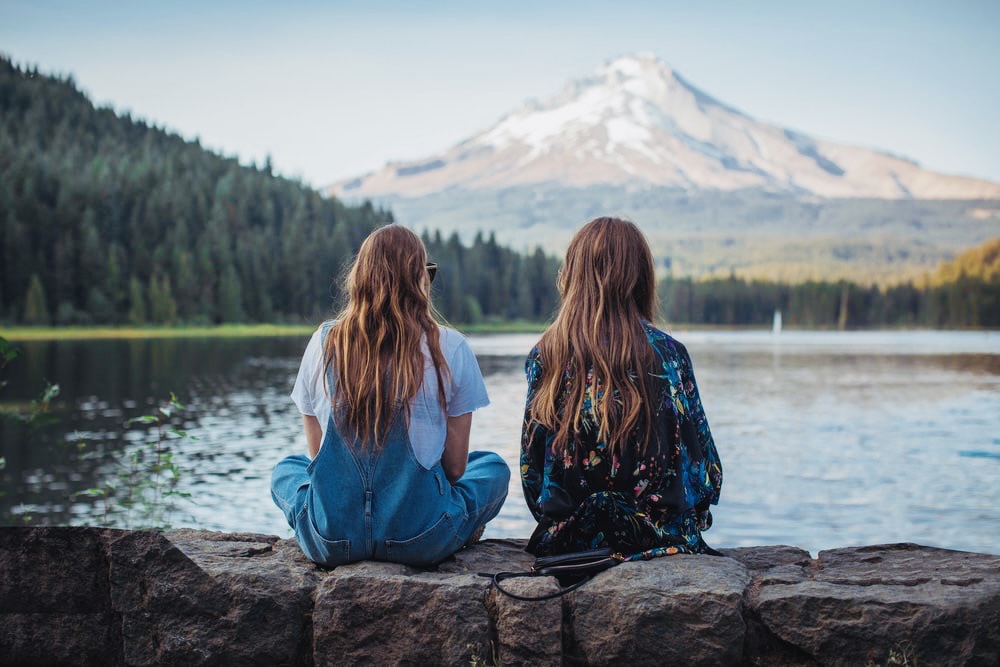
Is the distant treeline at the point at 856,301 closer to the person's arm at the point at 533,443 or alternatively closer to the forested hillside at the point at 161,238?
the forested hillside at the point at 161,238

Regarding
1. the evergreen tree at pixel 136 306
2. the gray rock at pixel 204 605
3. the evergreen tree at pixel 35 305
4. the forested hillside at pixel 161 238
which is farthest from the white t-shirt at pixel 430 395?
the evergreen tree at pixel 136 306

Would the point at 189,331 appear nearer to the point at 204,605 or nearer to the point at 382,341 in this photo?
the point at 204,605

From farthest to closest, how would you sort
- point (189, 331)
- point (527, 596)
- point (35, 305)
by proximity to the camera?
1. point (189, 331)
2. point (35, 305)
3. point (527, 596)

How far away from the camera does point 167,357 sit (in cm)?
5431

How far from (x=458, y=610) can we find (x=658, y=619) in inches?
28.1

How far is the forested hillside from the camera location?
8200 cm

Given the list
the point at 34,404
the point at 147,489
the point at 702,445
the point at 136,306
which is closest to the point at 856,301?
the point at 136,306

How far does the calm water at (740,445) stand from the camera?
645 inches

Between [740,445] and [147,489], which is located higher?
[147,489]

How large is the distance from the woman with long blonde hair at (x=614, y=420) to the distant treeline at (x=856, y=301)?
120 metres

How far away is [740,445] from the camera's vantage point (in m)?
25.8

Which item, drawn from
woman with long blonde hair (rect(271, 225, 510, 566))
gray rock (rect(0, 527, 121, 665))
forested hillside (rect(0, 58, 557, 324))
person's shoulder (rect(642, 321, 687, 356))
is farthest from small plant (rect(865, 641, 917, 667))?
forested hillside (rect(0, 58, 557, 324))

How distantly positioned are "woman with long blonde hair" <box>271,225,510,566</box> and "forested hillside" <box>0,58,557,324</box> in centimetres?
5973

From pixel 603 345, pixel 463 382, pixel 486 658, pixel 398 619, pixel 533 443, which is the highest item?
pixel 603 345
